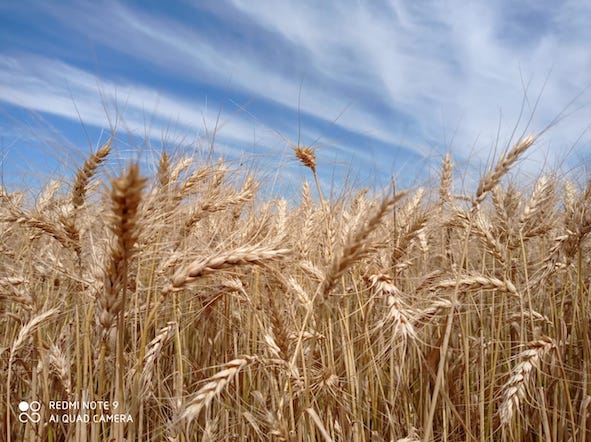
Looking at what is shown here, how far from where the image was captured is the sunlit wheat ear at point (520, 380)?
182 cm

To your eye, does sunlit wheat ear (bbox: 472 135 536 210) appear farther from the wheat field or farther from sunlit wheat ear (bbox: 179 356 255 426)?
sunlit wheat ear (bbox: 179 356 255 426)

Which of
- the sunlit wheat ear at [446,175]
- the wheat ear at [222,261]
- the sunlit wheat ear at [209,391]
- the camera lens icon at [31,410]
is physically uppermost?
the sunlit wheat ear at [446,175]

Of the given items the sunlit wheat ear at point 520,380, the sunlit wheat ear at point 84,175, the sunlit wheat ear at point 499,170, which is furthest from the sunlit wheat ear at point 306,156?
the sunlit wheat ear at point 520,380

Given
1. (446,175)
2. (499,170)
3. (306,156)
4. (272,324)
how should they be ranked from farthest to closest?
(446,175), (306,156), (499,170), (272,324)

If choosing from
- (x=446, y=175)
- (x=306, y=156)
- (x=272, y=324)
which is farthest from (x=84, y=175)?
(x=446, y=175)

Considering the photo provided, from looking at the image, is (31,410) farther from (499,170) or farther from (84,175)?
(499,170)

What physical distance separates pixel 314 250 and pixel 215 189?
0.66 meters

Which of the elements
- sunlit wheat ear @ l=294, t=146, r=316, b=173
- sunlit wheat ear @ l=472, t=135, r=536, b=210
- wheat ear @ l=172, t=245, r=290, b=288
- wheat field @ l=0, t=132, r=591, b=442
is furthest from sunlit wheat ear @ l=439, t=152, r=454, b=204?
wheat ear @ l=172, t=245, r=290, b=288

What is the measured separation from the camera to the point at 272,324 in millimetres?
1667

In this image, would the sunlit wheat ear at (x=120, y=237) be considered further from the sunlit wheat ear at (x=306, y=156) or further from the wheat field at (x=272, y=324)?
the sunlit wheat ear at (x=306, y=156)

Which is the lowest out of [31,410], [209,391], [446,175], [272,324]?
[31,410]

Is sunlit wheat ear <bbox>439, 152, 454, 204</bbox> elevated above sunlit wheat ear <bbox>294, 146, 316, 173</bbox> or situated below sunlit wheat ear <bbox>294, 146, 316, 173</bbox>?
above

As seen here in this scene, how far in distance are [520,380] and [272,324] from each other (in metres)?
1.07

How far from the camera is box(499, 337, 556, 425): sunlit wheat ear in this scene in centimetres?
182
